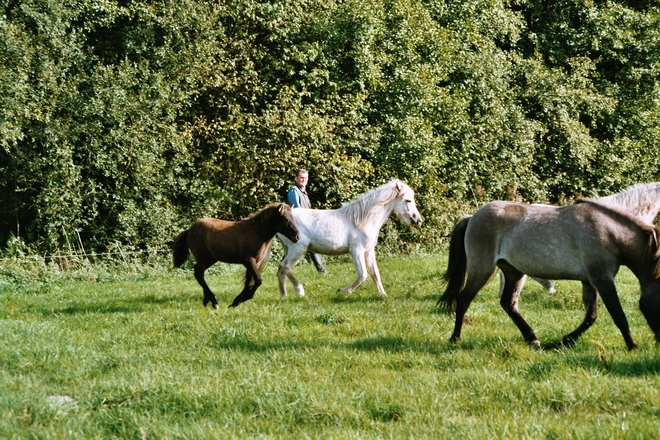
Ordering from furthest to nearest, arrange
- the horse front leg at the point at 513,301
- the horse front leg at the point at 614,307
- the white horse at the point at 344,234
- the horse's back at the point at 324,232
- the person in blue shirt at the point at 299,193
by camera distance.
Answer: the person in blue shirt at the point at 299,193 < the horse's back at the point at 324,232 < the white horse at the point at 344,234 < the horse front leg at the point at 513,301 < the horse front leg at the point at 614,307

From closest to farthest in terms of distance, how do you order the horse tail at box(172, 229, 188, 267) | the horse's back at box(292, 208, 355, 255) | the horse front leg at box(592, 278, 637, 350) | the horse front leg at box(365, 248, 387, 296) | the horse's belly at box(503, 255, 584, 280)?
the horse front leg at box(592, 278, 637, 350) < the horse's belly at box(503, 255, 584, 280) < the horse tail at box(172, 229, 188, 267) < the horse front leg at box(365, 248, 387, 296) < the horse's back at box(292, 208, 355, 255)

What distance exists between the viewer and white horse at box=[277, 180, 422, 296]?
42.4ft

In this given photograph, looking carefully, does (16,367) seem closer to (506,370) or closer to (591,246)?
(506,370)

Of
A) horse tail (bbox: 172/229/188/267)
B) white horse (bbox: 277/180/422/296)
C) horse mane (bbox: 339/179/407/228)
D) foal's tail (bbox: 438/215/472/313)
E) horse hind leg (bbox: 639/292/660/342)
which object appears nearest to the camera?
horse hind leg (bbox: 639/292/660/342)

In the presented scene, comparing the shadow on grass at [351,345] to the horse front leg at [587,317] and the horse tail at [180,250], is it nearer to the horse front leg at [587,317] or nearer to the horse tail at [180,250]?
the horse front leg at [587,317]

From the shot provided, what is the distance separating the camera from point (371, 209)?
527 inches

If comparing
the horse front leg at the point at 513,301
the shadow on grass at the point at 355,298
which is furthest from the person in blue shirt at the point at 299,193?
the horse front leg at the point at 513,301

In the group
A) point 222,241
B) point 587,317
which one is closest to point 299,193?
point 222,241

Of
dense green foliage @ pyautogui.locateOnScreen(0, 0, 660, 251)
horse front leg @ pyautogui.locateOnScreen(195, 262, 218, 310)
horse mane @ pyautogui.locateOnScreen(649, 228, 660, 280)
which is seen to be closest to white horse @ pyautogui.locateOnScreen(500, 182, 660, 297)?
horse mane @ pyautogui.locateOnScreen(649, 228, 660, 280)

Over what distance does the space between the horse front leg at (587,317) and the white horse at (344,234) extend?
16.4 ft

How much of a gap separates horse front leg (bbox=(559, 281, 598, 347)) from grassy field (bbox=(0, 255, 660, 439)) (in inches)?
5.0

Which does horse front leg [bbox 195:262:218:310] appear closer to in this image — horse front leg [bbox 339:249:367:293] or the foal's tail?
horse front leg [bbox 339:249:367:293]

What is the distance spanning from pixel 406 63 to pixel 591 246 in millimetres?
16494

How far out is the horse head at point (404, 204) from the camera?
45.6 ft
